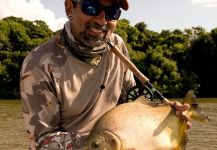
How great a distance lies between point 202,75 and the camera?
6200cm

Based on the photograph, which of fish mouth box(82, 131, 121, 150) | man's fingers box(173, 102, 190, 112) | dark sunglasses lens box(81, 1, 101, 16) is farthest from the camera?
dark sunglasses lens box(81, 1, 101, 16)

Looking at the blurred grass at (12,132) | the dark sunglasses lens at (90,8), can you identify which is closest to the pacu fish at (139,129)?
the dark sunglasses lens at (90,8)

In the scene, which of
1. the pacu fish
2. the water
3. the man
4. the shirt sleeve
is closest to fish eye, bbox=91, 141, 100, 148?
the pacu fish

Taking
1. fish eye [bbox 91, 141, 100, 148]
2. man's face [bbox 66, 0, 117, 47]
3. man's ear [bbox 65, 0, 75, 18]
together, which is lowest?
fish eye [bbox 91, 141, 100, 148]

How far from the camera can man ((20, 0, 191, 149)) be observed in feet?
11.6

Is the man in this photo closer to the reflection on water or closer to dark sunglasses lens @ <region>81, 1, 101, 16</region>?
dark sunglasses lens @ <region>81, 1, 101, 16</region>

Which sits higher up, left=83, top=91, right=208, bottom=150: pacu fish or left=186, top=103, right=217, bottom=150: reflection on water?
left=83, top=91, right=208, bottom=150: pacu fish

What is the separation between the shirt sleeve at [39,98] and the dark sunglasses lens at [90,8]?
0.47 meters

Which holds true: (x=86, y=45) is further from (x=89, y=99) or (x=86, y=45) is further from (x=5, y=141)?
(x=5, y=141)

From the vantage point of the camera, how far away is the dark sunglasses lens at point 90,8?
357cm

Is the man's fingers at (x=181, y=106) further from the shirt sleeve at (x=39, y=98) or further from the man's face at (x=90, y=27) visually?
the shirt sleeve at (x=39, y=98)

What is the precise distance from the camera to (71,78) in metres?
3.69

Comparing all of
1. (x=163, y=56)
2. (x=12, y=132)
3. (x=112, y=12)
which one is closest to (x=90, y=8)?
(x=112, y=12)

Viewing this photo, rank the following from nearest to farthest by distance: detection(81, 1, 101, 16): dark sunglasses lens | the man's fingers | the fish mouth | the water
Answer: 1. the fish mouth
2. the man's fingers
3. detection(81, 1, 101, 16): dark sunglasses lens
4. the water
